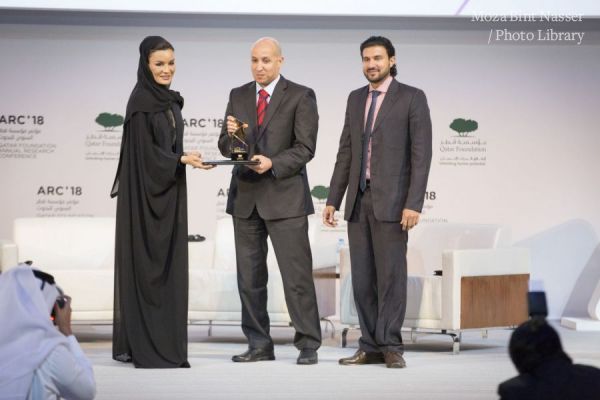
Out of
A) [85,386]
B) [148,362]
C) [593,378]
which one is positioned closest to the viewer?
[593,378]

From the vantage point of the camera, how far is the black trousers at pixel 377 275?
5691 mm

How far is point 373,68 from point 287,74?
3937 mm

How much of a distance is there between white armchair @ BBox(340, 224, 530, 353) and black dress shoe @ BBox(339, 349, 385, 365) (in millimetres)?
854

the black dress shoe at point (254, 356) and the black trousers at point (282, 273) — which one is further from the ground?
the black trousers at point (282, 273)

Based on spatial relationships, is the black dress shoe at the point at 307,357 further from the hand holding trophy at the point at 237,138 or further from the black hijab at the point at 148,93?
the black hijab at the point at 148,93

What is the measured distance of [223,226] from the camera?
26.1ft

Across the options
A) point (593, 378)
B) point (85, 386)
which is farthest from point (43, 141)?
point (593, 378)

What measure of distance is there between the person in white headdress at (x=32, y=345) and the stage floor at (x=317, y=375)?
156 centimetres

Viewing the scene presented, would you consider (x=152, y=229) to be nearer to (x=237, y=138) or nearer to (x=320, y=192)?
(x=237, y=138)

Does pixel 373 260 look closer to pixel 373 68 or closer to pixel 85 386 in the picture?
pixel 373 68

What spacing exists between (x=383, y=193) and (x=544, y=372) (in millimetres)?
3271

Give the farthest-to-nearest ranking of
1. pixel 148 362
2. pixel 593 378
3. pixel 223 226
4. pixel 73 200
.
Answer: pixel 73 200 → pixel 223 226 → pixel 148 362 → pixel 593 378

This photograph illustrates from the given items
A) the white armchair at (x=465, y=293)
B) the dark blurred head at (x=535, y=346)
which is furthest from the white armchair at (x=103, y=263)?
the dark blurred head at (x=535, y=346)

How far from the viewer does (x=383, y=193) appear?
5.66 meters
